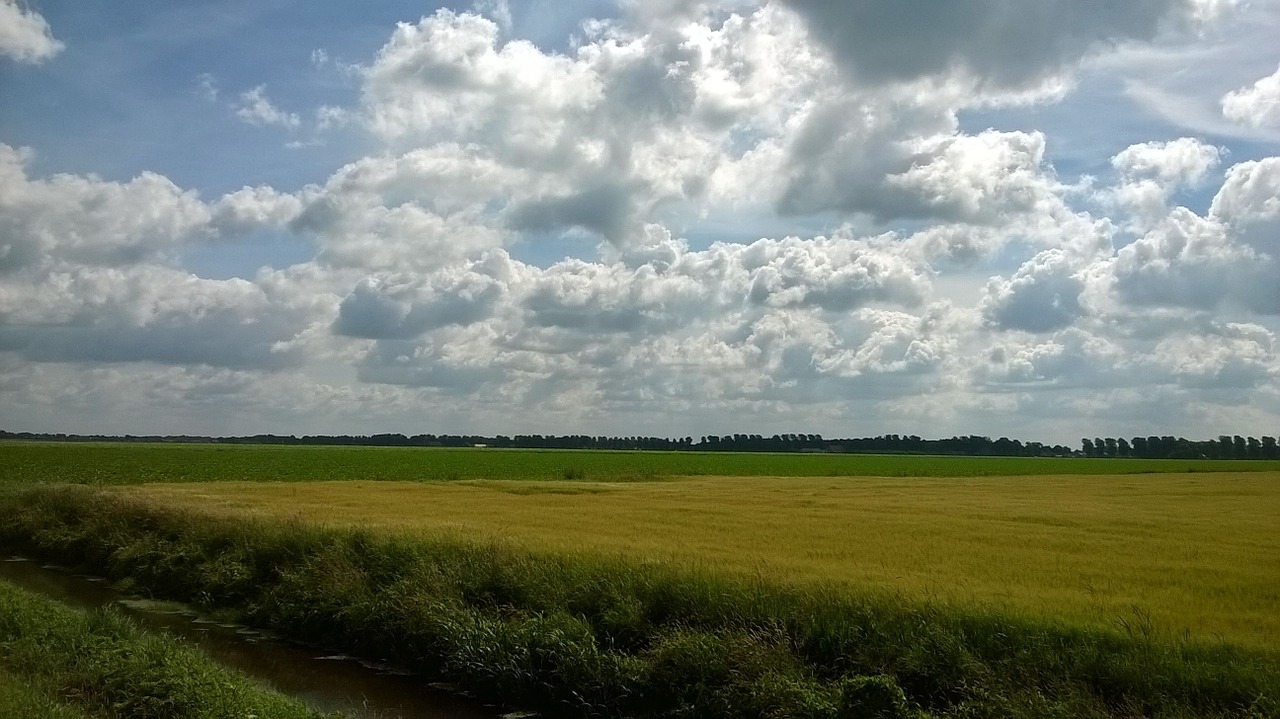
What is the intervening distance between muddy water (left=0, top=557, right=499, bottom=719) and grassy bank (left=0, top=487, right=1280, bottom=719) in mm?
531

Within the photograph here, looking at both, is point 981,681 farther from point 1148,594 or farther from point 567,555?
point 567,555

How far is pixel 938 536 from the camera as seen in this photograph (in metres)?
24.3

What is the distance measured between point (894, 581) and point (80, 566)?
23.5m

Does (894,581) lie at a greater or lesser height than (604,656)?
greater

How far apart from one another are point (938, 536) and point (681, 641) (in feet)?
40.4

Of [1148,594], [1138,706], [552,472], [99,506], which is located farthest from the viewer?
[552,472]

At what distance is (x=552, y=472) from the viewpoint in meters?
71.8

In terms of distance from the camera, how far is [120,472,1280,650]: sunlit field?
15.0 m

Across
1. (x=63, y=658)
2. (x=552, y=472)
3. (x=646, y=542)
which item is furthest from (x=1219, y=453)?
(x=63, y=658)

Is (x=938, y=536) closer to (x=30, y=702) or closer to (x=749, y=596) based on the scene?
(x=749, y=596)

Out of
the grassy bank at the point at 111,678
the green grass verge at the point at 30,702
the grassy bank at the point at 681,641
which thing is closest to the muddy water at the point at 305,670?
the grassy bank at the point at 681,641

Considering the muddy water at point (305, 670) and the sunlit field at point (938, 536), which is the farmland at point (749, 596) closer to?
the sunlit field at point (938, 536)

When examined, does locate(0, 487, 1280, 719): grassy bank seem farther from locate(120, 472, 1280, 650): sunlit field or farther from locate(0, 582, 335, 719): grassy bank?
locate(0, 582, 335, 719): grassy bank

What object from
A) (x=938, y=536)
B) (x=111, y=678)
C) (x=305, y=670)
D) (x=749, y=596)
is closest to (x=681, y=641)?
(x=749, y=596)
